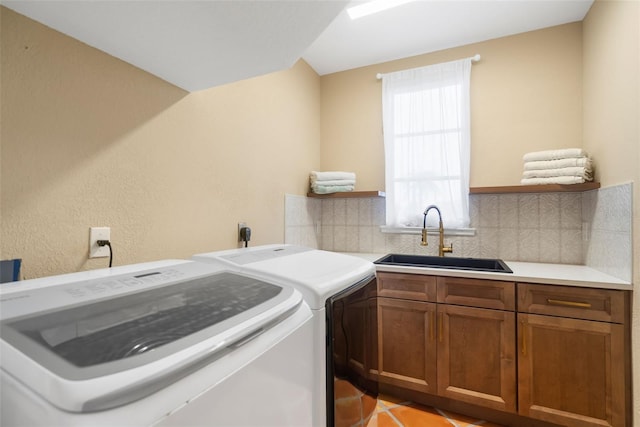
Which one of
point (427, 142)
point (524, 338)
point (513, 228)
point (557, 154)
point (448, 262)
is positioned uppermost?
point (427, 142)

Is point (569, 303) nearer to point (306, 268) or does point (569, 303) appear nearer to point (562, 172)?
point (562, 172)

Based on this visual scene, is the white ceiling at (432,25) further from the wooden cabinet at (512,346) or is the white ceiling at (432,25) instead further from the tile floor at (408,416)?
the tile floor at (408,416)

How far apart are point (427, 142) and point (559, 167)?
885 millimetres

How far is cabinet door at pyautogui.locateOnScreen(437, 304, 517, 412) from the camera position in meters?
1.69

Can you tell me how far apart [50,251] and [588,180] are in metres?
2.74

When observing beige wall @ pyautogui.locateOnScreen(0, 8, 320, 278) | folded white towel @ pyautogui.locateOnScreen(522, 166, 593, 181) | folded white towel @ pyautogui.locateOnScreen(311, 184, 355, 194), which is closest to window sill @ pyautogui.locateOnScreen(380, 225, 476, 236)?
folded white towel @ pyautogui.locateOnScreen(311, 184, 355, 194)

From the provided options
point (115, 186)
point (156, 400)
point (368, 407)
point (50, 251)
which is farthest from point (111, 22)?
point (368, 407)

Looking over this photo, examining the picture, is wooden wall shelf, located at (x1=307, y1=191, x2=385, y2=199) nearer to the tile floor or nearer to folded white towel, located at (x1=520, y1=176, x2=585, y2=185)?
folded white towel, located at (x1=520, y1=176, x2=585, y2=185)

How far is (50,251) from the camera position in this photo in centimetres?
93

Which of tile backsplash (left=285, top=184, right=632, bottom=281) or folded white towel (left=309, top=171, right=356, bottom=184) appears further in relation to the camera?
folded white towel (left=309, top=171, right=356, bottom=184)

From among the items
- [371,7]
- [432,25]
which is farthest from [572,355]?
[371,7]

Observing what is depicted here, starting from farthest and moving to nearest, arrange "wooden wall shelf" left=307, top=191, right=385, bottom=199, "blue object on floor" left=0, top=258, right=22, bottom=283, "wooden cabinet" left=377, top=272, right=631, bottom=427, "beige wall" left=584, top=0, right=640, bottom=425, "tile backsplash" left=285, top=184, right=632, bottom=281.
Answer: "wooden wall shelf" left=307, top=191, right=385, bottom=199 → "tile backsplash" left=285, top=184, right=632, bottom=281 → "wooden cabinet" left=377, top=272, right=631, bottom=427 → "beige wall" left=584, top=0, right=640, bottom=425 → "blue object on floor" left=0, top=258, right=22, bottom=283

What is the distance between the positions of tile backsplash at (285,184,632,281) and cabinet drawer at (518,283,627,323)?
14 cm

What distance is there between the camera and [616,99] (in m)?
1.60
